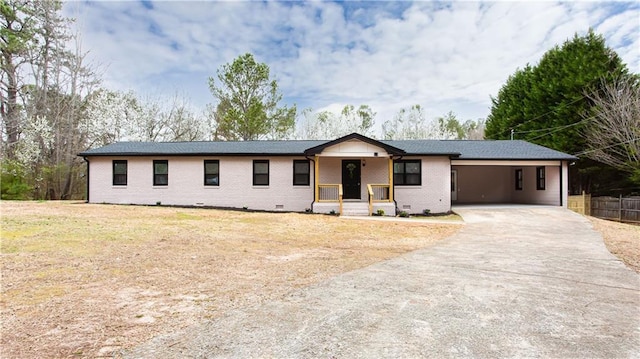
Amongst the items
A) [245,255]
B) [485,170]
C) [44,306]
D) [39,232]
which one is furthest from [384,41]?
[44,306]

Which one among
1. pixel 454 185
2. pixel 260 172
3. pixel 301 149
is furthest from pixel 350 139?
pixel 454 185

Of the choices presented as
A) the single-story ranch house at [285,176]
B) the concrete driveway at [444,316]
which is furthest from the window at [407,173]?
the concrete driveway at [444,316]

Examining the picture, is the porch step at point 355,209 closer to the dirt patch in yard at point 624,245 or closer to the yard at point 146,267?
the yard at point 146,267

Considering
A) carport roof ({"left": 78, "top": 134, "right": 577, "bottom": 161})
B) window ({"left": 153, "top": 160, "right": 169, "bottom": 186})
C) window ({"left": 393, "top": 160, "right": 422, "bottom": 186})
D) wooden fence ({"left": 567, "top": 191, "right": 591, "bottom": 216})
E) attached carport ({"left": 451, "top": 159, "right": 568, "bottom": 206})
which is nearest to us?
A: window ({"left": 393, "top": 160, "right": 422, "bottom": 186})

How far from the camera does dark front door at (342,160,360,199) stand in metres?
17.5

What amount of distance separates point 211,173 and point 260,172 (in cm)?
260

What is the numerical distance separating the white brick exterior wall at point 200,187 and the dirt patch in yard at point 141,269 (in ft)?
18.0

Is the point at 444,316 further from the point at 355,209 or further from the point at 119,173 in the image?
the point at 119,173

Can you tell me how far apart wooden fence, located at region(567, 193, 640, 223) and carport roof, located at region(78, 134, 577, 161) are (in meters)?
3.06

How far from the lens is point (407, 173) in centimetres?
1711

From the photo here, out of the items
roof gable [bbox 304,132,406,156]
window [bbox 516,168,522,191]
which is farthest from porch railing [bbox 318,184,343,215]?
window [bbox 516,168,522,191]

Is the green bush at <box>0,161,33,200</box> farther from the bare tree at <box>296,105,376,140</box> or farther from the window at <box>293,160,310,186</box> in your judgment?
the bare tree at <box>296,105,376,140</box>

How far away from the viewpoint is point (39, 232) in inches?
338

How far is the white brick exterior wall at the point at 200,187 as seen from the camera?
17.2 m
